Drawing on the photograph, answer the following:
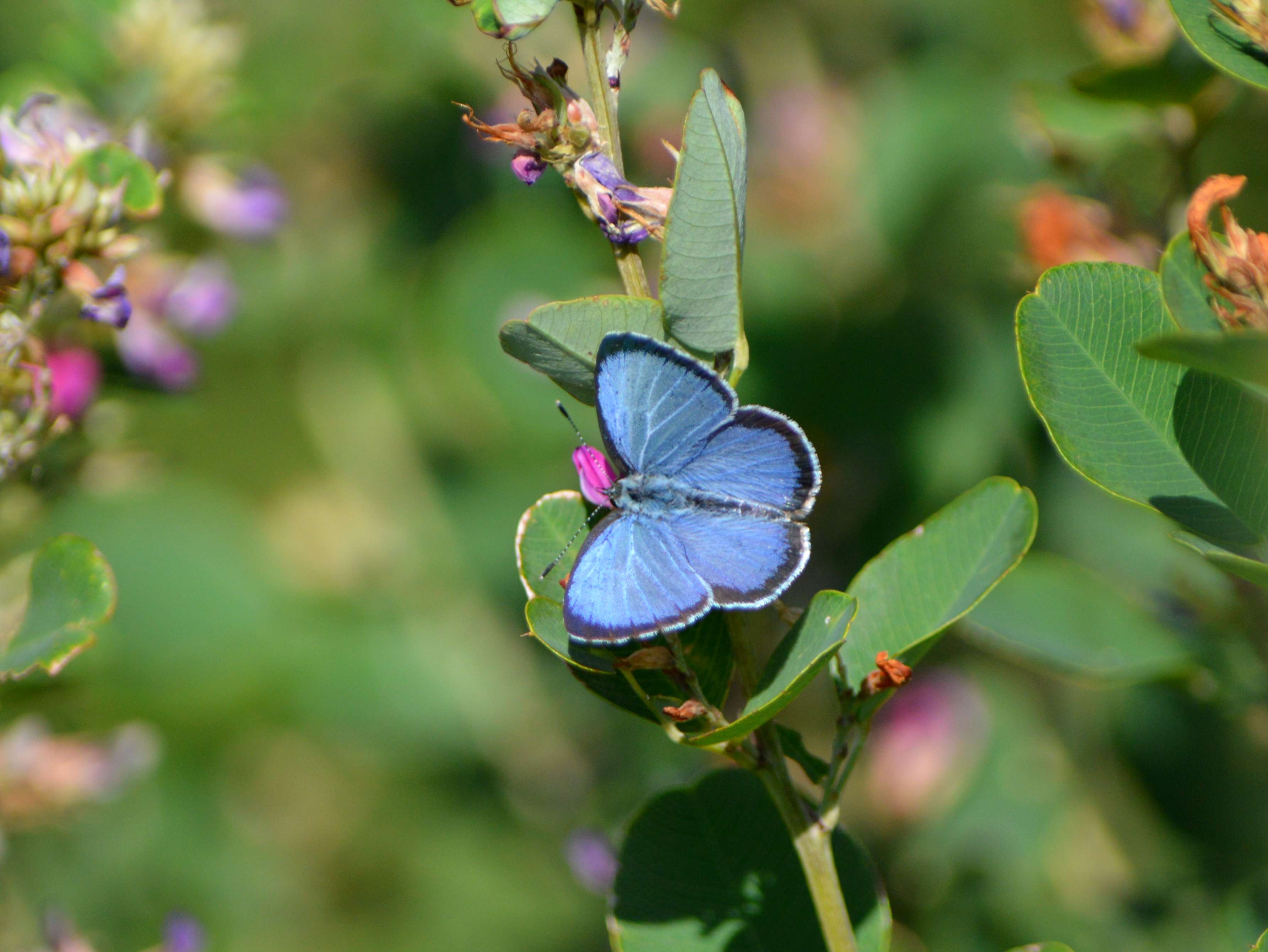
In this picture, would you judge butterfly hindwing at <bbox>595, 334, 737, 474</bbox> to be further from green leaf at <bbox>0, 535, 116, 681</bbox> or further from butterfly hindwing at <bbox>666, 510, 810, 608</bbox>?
green leaf at <bbox>0, 535, 116, 681</bbox>

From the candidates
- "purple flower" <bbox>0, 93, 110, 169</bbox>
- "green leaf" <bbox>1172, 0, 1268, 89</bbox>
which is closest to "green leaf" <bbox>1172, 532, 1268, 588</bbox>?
"green leaf" <bbox>1172, 0, 1268, 89</bbox>

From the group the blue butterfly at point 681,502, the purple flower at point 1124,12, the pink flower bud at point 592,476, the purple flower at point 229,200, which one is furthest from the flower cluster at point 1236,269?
the purple flower at point 229,200

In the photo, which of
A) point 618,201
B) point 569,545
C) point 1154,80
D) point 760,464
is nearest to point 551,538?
point 569,545

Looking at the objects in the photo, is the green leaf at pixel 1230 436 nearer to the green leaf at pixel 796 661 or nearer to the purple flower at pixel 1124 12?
the green leaf at pixel 796 661

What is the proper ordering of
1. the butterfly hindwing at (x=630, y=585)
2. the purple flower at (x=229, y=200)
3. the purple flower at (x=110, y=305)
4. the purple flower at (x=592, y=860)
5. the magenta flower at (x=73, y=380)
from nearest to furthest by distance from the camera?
the butterfly hindwing at (x=630, y=585) → the purple flower at (x=110, y=305) → the purple flower at (x=592, y=860) → the magenta flower at (x=73, y=380) → the purple flower at (x=229, y=200)

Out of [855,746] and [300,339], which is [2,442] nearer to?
[855,746]

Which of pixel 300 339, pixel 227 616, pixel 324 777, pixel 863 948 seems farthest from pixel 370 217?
pixel 863 948

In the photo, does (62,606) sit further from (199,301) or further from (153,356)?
(199,301)
